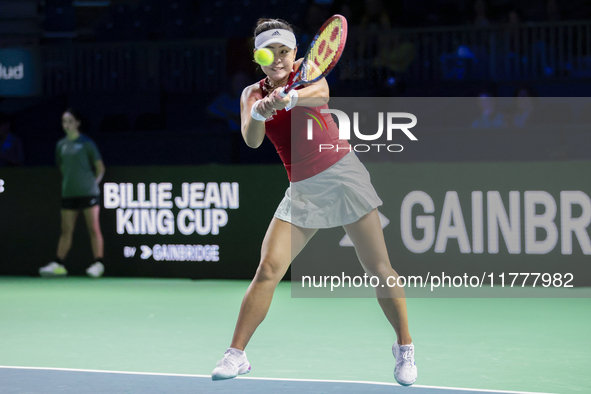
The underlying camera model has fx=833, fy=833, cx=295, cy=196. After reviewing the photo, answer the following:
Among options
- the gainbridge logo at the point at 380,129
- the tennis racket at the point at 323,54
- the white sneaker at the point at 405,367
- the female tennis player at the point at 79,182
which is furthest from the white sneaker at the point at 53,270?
the tennis racket at the point at 323,54

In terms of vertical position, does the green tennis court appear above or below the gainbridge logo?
below

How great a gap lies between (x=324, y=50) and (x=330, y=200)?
2.32 feet

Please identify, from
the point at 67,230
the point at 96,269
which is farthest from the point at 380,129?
the point at 67,230

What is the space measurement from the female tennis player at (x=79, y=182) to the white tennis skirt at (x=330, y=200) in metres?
5.28

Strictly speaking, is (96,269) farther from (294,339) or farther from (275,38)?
(275,38)

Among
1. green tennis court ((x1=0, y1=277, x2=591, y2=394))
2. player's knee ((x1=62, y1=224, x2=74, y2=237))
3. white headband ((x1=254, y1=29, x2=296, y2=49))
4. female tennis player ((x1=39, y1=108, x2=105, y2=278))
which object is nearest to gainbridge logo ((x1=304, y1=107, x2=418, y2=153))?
green tennis court ((x1=0, y1=277, x2=591, y2=394))

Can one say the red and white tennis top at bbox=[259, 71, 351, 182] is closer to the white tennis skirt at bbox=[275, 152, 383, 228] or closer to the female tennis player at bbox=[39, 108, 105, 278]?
the white tennis skirt at bbox=[275, 152, 383, 228]

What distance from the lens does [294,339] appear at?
5453 millimetres

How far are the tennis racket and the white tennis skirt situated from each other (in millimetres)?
498

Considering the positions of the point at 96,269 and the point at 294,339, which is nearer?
the point at 294,339

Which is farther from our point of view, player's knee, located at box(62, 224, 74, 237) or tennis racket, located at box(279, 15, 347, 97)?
player's knee, located at box(62, 224, 74, 237)

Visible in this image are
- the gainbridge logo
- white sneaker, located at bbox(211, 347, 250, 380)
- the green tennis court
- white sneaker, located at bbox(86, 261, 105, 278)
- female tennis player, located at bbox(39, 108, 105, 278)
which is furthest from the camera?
white sneaker, located at bbox(86, 261, 105, 278)

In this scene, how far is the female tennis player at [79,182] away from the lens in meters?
8.87

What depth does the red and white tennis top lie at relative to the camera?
3926mm
